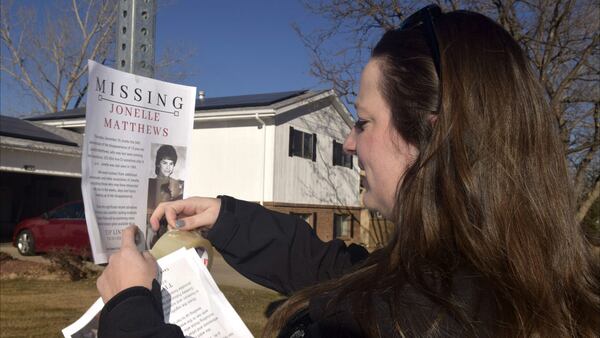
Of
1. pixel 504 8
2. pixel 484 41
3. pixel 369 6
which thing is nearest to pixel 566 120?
pixel 504 8

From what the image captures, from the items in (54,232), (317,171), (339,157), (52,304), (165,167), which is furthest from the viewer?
(339,157)

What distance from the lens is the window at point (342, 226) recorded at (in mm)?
22441

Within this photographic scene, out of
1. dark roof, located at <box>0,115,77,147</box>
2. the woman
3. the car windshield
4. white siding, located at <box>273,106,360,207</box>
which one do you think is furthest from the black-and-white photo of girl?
dark roof, located at <box>0,115,77,147</box>

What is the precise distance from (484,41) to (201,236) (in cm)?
124

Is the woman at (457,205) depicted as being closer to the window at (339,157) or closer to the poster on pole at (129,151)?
the poster on pole at (129,151)

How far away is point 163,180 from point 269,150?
16.4 m

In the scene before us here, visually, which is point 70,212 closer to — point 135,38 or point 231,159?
point 231,159

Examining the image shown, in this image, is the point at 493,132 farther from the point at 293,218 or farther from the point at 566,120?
the point at 566,120

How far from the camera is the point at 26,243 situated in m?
16.3

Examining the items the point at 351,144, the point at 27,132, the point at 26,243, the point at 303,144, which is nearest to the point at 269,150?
the point at 303,144

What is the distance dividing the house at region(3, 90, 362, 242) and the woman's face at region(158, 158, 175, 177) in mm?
15592

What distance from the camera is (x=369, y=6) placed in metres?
9.07

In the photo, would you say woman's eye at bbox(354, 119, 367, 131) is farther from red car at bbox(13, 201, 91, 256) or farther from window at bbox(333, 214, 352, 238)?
window at bbox(333, 214, 352, 238)

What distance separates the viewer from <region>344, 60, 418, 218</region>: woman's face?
152 centimetres
